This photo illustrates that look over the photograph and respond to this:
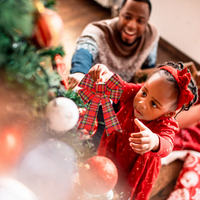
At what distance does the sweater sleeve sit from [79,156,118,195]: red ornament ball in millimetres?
387

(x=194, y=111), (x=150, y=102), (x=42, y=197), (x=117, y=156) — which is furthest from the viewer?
(x=194, y=111)

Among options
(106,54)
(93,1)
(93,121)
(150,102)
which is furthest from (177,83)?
(93,1)

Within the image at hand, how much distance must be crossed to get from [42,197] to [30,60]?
293 mm

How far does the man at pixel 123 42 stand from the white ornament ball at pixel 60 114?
393 mm

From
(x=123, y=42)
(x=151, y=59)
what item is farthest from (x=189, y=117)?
(x=123, y=42)

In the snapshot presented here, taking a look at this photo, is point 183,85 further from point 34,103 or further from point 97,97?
point 34,103

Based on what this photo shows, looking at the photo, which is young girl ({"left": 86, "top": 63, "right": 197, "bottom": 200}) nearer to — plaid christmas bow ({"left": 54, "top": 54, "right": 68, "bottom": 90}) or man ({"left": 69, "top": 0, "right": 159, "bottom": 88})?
plaid christmas bow ({"left": 54, "top": 54, "right": 68, "bottom": 90})

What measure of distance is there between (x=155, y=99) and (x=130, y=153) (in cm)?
26

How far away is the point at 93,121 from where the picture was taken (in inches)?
18.2

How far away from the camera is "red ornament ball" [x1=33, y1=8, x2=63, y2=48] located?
0.91 ft

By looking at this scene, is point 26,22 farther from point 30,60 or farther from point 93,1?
point 93,1

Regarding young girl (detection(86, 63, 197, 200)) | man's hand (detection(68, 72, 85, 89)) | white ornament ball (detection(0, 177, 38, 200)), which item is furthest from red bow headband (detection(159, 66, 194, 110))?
white ornament ball (detection(0, 177, 38, 200))

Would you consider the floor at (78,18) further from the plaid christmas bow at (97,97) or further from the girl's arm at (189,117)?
the plaid christmas bow at (97,97)

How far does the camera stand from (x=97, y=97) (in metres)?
0.45
